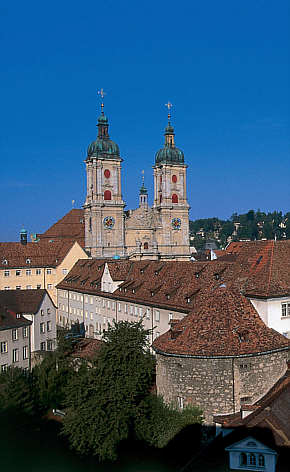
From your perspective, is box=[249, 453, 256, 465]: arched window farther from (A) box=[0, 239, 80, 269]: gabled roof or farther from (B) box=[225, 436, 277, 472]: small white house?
(A) box=[0, 239, 80, 269]: gabled roof

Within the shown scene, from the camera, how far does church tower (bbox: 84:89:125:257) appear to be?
90500 millimetres

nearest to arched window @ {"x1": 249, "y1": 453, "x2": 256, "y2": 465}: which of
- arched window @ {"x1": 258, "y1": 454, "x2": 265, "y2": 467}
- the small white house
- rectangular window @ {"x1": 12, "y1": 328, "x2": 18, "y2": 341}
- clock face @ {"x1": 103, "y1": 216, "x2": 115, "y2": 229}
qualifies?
the small white house

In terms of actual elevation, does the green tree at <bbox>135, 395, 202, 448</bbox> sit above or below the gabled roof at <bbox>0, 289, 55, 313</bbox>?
below

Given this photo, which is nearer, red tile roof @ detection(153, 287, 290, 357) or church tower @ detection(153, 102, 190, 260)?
red tile roof @ detection(153, 287, 290, 357)

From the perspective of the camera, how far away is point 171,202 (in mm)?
99688

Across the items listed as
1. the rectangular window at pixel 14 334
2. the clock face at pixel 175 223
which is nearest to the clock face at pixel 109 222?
the clock face at pixel 175 223

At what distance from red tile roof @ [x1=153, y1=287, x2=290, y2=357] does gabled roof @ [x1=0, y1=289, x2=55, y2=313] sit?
22524 millimetres

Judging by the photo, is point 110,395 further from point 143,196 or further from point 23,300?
point 143,196

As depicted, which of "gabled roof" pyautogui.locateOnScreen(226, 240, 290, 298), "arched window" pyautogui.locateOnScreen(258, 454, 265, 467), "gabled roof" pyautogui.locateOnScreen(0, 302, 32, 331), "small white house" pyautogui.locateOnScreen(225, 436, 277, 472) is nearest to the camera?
"small white house" pyautogui.locateOnScreen(225, 436, 277, 472)

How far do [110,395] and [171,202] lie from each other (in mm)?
70887

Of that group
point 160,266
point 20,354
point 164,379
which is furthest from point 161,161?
point 164,379

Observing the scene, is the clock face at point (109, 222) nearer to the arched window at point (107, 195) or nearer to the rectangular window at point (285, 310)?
the arched window at point (107, 195)

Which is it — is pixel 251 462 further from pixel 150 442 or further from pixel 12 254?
pixel 12 254

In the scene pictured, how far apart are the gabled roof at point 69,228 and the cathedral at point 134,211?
4782mm
